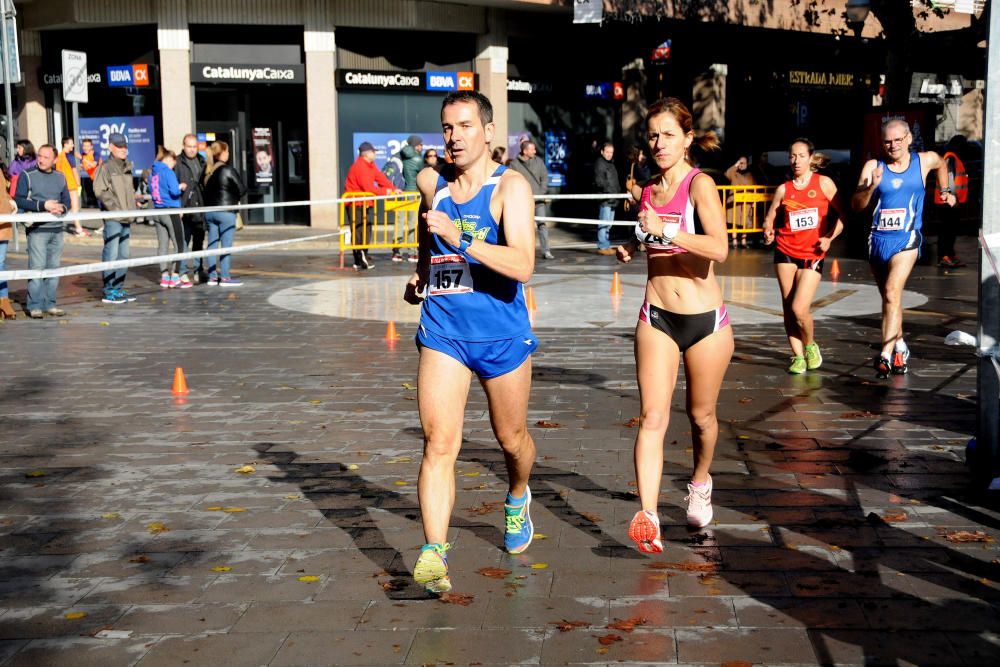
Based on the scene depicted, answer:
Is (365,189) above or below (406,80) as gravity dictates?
below

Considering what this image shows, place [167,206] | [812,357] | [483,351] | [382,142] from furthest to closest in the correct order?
[382,142] < [167,206] < [812,357] < [483,351]

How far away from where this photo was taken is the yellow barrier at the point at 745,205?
24516 millimetres

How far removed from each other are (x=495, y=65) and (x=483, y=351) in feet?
85.7

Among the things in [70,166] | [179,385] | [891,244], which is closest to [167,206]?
[70,166]

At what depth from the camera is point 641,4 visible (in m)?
30.6

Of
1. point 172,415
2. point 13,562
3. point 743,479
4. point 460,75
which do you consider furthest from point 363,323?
point 460,75

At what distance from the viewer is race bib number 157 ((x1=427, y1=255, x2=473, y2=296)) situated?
17.0 feet

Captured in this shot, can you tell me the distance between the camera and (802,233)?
1020cm

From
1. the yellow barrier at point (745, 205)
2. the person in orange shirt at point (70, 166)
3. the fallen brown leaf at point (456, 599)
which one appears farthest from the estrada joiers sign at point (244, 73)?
the fallen brown leaf at point (456, 599)

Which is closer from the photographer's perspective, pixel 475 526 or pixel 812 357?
pixel 475 526

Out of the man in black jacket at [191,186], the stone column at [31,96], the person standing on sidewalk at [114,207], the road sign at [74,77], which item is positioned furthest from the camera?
the stone column at [31,96]

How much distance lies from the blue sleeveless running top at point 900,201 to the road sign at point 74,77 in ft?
47.8

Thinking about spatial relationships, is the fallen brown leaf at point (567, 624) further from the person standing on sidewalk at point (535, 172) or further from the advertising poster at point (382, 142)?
the advertising poster at point (382, 142)

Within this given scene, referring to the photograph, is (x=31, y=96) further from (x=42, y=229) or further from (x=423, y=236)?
(x=423, y=236)
